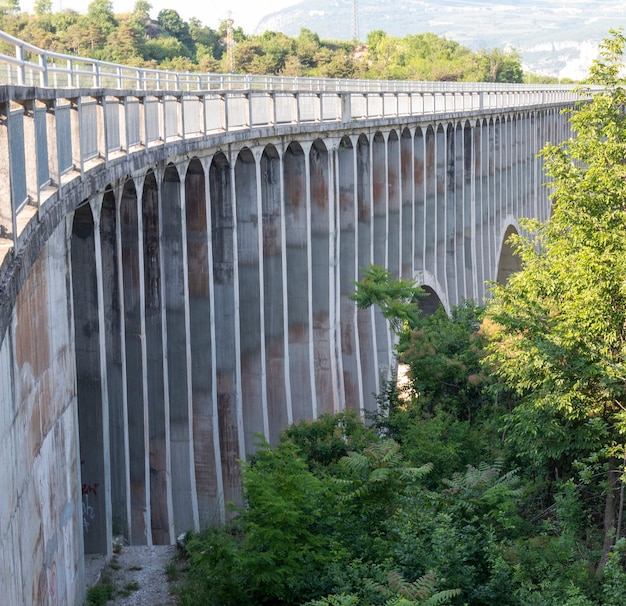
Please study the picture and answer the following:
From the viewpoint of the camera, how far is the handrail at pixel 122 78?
10.7 meters

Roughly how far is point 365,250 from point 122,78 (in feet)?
61.8

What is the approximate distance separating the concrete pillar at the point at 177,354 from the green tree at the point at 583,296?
5847 mm

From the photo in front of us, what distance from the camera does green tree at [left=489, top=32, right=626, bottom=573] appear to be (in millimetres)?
19547

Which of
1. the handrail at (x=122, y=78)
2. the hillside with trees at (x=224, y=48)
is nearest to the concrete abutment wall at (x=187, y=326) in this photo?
the handrail at (x=122, y=78)

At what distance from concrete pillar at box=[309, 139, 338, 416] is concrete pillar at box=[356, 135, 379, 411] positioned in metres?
3.39

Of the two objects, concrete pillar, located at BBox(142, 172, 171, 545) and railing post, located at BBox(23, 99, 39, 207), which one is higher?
railing post, located at BBox(23, 99, 39, 207)

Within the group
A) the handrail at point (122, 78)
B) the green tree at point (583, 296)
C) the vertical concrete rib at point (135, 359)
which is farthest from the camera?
the green tree at point (583, 296)

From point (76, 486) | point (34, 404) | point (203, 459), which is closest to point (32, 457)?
point (34, 404)

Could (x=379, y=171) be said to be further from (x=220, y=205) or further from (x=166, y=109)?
(x=166, y=109)

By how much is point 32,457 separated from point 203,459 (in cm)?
1265

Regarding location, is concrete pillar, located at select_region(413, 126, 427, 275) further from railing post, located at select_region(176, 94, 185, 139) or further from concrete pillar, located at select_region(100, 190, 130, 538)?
concrete pillar, located at select_region(100, 190, 130, 538)

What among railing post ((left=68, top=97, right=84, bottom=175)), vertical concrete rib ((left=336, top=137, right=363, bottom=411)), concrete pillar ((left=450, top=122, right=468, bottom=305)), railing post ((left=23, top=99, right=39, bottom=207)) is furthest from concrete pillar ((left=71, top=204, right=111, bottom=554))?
concrete pillar ((left=450, top=122, right=468, bottom=305))

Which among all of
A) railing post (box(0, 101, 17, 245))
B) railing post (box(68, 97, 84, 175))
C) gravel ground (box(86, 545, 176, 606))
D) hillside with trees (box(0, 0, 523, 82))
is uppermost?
hillside with trees (box(0, 0, 523, 82))

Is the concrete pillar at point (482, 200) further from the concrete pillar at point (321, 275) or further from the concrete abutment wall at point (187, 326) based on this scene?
the concrete pillar at point (321, 275)
